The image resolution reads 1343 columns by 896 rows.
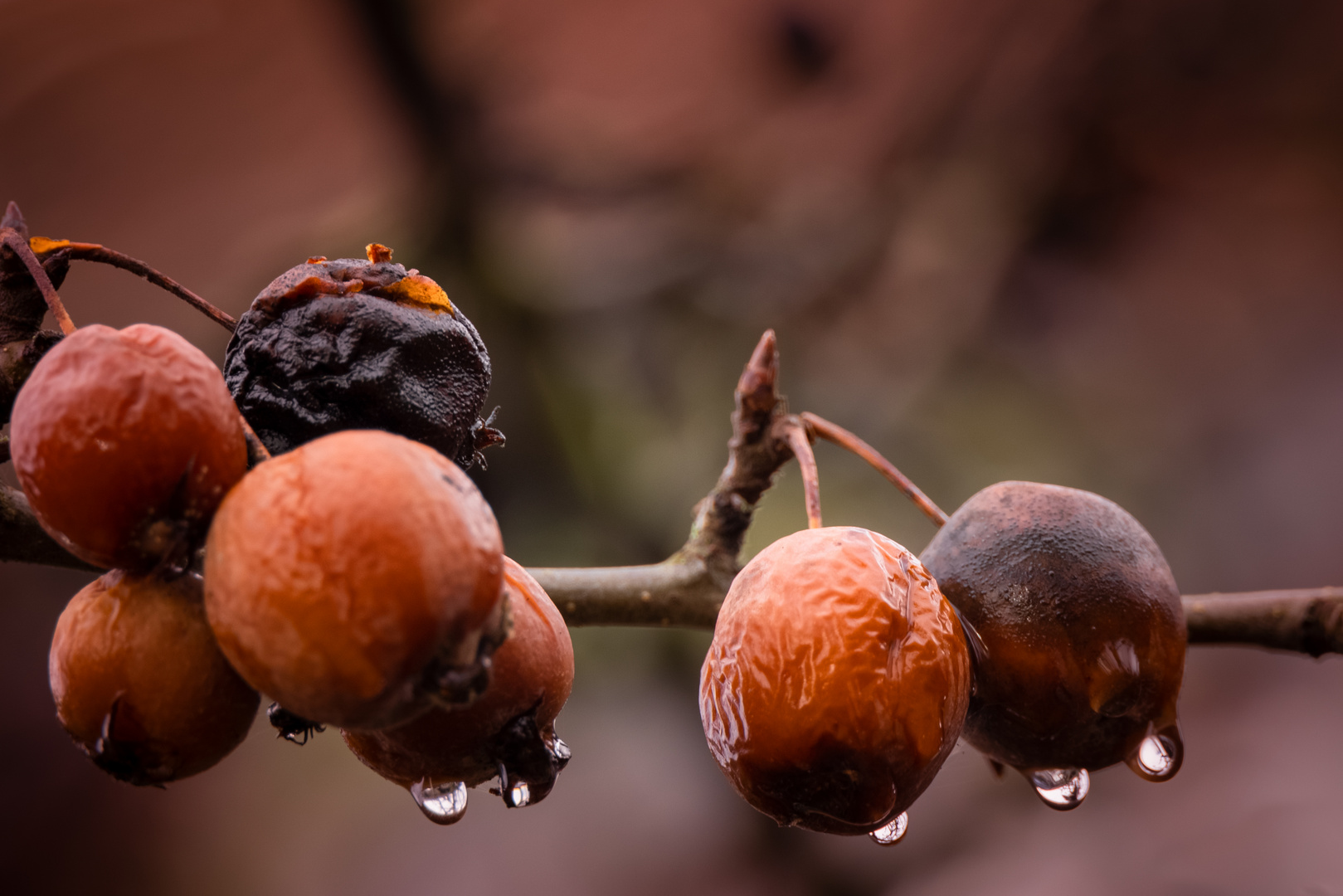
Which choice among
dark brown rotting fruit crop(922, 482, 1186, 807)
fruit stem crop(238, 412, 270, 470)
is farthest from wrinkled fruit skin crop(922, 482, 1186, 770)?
fruit stem crop(238, 412, 270, 470)

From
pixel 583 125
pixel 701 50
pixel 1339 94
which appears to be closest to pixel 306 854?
pixel 583 125

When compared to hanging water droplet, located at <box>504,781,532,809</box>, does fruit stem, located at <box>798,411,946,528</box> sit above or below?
above

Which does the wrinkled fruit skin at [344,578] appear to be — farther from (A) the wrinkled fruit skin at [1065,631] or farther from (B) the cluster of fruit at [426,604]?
(A) the wrinkled fruit skin at [1065,631]

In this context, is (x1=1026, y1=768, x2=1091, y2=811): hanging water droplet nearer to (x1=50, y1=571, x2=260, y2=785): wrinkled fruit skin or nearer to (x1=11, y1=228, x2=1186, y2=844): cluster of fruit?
(x1=11, y1=228, x2=1186, y2=844): cluster of fruit

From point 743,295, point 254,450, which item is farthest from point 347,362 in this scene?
point 743,295

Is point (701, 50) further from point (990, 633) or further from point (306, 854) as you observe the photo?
point (306, 854)

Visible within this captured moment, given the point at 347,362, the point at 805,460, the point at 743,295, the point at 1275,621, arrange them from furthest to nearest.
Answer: the point at 743,295 → the point at 1275,621 → the point at 805,460 → the point at 347,362

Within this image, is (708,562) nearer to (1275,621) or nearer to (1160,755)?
(1160,755)
